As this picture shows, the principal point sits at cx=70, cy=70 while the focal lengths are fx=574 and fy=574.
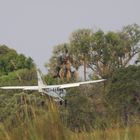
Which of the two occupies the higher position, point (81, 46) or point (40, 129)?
point (81, 46)

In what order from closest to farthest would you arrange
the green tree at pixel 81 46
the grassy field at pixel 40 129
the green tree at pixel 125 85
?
1. the grassy field at pixel 40 129
2. the green tree at pixel 125 85
3. the green tree at pixel 81 46

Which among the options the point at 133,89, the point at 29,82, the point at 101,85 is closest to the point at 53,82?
the point at 29,82

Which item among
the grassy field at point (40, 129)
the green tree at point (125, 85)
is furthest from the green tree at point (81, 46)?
the grassy field at point (40, 129)

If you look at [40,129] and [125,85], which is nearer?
[40,129]

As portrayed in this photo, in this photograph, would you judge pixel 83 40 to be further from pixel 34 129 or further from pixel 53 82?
pixel 34 129

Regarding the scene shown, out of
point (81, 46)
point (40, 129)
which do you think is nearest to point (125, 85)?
point (81, 46)

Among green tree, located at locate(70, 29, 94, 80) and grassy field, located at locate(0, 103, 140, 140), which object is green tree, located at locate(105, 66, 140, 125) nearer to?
green tree, located at locate(70, 29, 94, 80)

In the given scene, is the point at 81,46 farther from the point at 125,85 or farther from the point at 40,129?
the point at 40,129

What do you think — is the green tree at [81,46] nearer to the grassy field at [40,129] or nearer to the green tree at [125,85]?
the green tree at [125,85]

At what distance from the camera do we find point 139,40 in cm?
5294

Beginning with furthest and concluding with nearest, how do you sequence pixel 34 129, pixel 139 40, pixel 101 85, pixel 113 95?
1. pixel 139 40
2. pixel 101 85
3. pixel 113 95
4. pixel 34 129

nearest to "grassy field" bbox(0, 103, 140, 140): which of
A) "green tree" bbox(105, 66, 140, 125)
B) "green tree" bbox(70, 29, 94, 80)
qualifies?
"green tree" bbox(105, 66, 140, 125)

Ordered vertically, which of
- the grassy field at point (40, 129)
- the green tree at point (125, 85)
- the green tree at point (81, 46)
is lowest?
the grassy field at point (40, 129)

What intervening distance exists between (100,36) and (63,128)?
→ 47131mm
